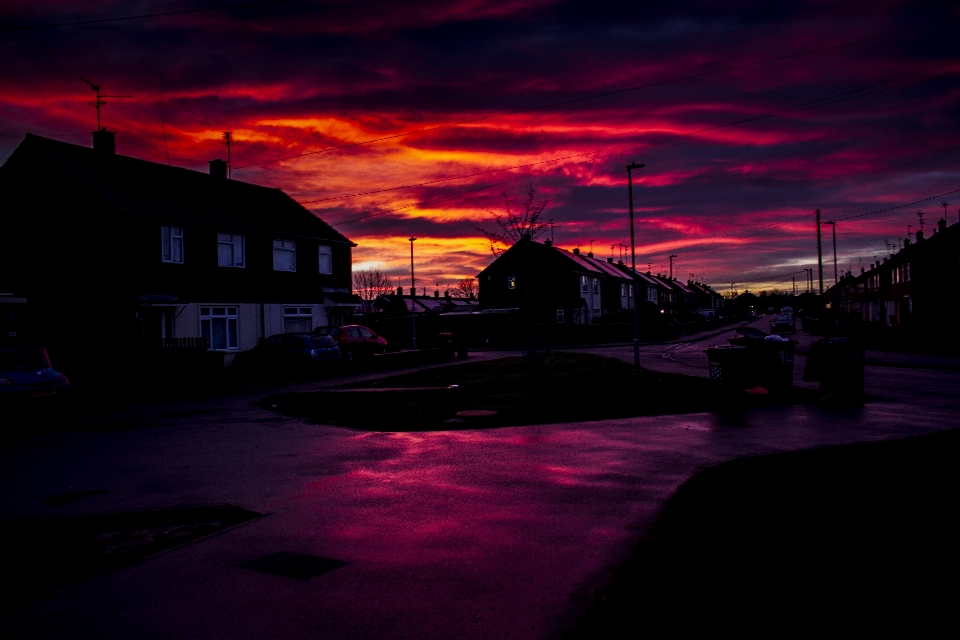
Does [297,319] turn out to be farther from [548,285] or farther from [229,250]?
[548,285]

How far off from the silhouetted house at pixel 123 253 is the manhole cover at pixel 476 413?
53.1 feet

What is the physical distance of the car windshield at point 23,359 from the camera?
14.9 m

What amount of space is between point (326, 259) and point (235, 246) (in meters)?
6.42

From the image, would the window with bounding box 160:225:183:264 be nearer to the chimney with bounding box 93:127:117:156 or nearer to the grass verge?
the chimney with bounding box 93:127:117:156

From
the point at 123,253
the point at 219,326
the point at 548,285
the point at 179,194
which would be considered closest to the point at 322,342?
the point at 219,326

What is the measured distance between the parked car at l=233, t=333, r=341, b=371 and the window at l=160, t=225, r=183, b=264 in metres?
5.60

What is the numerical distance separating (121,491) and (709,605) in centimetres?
688

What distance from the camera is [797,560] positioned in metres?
4.61

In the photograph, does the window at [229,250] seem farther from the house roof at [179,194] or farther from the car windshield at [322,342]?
the car windshield at [322,342]

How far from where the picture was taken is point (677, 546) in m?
5.16

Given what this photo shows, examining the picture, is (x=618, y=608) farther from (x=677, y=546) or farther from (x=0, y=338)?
(x=0, y=338)

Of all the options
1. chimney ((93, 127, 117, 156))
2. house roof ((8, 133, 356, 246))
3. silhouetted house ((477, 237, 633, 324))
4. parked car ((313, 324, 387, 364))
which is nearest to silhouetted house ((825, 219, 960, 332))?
silhouetted house ((477, 237, 633, 324))

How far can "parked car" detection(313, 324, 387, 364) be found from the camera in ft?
99.2

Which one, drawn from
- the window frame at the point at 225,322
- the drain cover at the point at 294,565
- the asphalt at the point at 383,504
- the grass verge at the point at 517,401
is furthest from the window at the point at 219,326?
the drain cover at the point at 294,565
